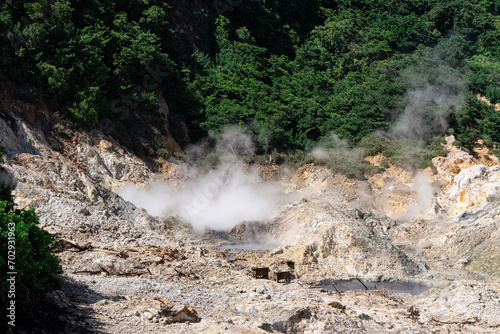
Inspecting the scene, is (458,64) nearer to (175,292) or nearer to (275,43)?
(275,43)

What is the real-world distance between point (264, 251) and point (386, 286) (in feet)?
14.0

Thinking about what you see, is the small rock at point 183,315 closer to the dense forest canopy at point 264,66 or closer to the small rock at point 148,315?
the small rock at point 148,315

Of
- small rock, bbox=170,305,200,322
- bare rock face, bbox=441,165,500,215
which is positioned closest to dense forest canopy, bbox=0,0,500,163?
bare rock face, bbox=441,165,500,215

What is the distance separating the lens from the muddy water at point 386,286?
1487cm

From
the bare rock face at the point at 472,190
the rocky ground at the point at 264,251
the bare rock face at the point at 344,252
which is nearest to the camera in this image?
the rocky ground at the point at 264,251

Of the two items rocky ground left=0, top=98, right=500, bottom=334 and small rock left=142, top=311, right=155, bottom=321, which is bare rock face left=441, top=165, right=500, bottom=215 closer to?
rocky ground left=0, top=98, right=500, bottom=334

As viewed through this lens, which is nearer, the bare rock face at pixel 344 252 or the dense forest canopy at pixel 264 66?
the bare rock face at pixel 344 252

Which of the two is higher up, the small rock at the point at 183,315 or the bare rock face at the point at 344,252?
the bare rock face at the point at 344,252

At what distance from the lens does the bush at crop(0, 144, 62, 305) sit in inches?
280

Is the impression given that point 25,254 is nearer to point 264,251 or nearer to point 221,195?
point 264,251

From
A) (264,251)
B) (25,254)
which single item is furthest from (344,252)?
(25,254)

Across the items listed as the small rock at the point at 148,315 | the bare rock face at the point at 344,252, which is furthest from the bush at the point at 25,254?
the bare rock face at the point at 344,252

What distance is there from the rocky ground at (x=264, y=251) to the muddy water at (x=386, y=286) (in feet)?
0.65

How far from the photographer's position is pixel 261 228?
20.9 m
